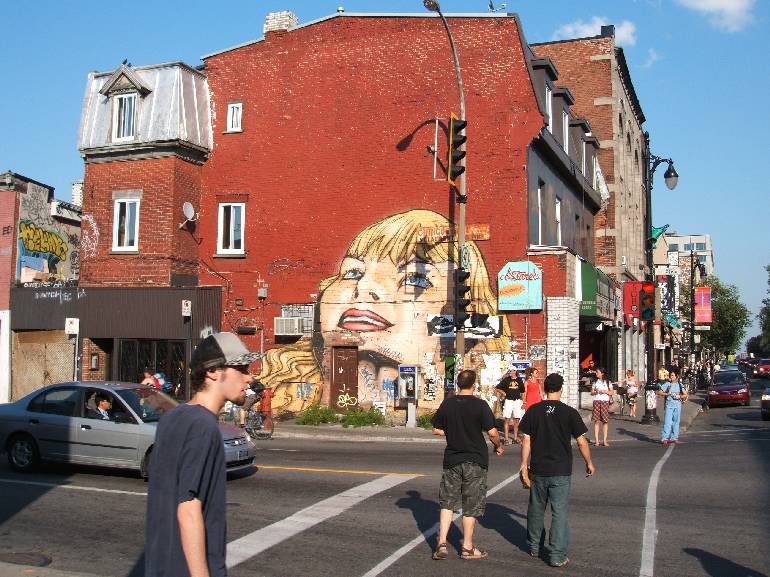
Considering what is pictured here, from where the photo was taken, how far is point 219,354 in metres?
3.72

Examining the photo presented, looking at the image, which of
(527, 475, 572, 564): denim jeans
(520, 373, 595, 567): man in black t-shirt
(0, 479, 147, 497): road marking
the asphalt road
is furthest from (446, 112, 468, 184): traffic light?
(527, 475, 572, 564): denim jeans

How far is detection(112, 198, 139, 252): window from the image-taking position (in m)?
26.2

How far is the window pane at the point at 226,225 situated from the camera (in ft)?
88.0

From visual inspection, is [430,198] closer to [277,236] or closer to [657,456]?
[277,236]

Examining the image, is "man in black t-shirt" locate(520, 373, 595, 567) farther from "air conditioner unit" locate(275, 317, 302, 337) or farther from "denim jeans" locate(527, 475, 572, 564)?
"air conditioner unit" locate(275, 317, 302, 337)

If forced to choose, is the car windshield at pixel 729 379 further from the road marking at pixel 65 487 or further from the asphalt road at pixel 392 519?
the road marking at pixel 65 487

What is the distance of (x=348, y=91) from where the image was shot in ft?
84.6

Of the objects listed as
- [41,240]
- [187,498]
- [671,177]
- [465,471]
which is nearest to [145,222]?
[41,240]

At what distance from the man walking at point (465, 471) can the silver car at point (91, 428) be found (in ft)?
15.9

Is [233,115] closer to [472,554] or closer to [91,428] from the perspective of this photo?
[91,428]

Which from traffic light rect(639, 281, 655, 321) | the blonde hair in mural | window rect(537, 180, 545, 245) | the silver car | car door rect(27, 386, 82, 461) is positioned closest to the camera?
the silver car

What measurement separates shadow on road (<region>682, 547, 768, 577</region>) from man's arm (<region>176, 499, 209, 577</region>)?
18.3 feet

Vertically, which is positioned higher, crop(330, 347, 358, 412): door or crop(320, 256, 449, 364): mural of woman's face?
crop(320, 256, 449, 364): mural of woman's face

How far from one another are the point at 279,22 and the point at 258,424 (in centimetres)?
1428
